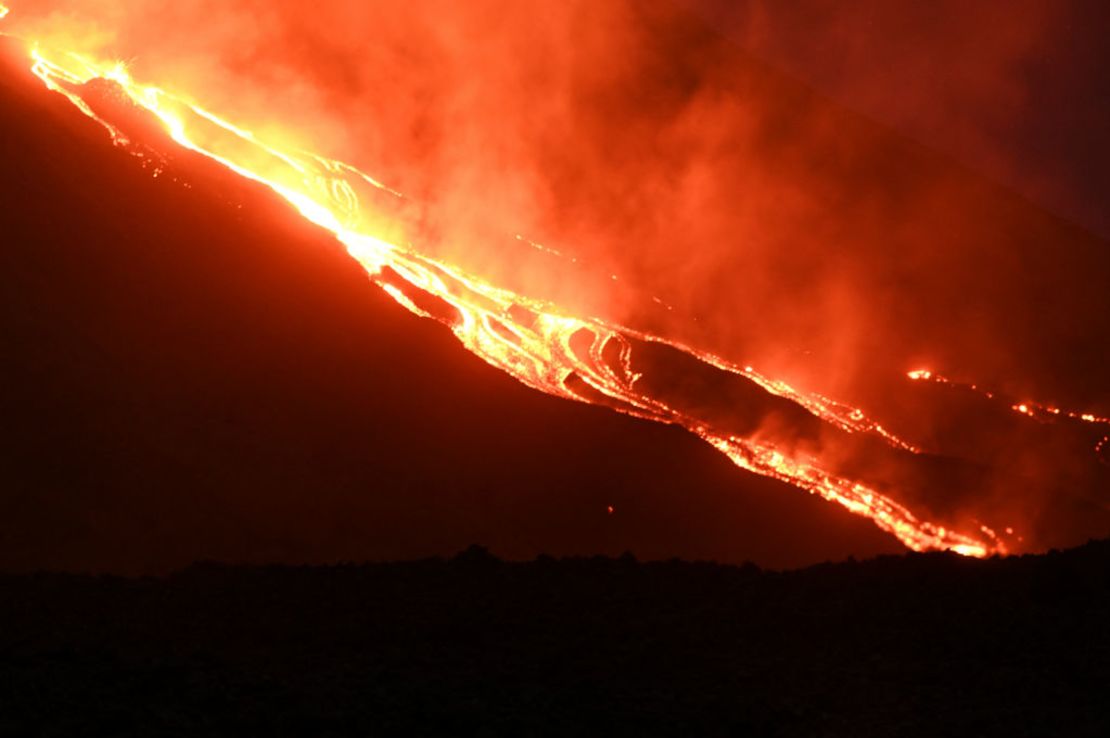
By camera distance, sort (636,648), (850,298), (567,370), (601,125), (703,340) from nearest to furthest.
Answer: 1. (636,648)
2. (567,370)
3. (703,340)
4. (850,298)
5. (601,125)

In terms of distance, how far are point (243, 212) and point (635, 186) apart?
325cm

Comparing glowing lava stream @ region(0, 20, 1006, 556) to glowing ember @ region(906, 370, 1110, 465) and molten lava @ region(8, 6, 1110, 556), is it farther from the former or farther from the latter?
glowing ember @ region(906, 370, 1110, 465)

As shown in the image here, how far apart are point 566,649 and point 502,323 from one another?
3728 millimetres

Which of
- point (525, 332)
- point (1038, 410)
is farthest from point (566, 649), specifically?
point (1038, 410)

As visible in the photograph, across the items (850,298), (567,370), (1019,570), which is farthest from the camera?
(850,298)

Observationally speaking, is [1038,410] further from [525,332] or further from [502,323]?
[502,323]

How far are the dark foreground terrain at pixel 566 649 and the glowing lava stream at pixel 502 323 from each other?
2.17 metres

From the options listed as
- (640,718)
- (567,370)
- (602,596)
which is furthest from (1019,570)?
(567,370)

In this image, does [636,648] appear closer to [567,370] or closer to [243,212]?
[567,370]

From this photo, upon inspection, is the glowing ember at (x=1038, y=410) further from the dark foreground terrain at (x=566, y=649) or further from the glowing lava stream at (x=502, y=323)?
the dark foreground terrain at (x=566, y=649)

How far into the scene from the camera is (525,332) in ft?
26.8

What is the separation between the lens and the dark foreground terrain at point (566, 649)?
13.3 feet

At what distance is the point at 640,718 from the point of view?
13.7 feet

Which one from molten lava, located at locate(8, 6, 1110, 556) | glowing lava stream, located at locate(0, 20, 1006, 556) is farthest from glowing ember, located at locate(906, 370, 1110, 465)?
glowing lava stream, located at locate(0, 20, 1006, 556)
